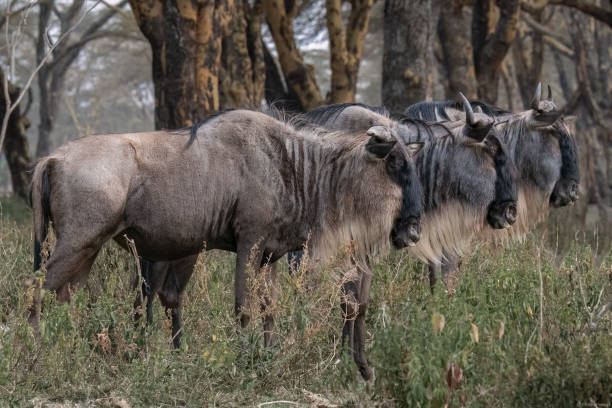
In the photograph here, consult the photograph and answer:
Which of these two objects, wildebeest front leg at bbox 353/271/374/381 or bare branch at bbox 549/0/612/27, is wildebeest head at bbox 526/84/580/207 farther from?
bare branch at bbox 549/0/612/27

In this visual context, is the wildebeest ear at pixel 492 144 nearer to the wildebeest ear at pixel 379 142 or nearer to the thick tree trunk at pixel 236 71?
the wildebeest ear at pixel 379 142

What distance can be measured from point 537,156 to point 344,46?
6.04m

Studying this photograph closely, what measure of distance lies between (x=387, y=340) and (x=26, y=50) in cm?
3111

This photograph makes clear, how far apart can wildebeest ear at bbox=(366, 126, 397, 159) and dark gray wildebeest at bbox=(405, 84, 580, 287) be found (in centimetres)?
145

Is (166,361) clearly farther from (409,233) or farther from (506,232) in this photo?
(506,232)

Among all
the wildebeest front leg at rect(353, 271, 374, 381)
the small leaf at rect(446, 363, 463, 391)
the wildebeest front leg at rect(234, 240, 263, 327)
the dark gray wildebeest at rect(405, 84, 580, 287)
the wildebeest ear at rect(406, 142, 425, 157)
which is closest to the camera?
the small leaf at rect(446, 363, 463, 391)

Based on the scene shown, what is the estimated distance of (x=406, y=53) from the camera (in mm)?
9227

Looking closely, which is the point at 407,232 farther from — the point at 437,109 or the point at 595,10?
the point at 595,10

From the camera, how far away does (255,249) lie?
4520mm

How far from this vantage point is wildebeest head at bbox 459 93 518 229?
531 cm

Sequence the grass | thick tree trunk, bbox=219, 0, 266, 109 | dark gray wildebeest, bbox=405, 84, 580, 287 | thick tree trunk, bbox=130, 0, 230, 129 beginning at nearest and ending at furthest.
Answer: the grass, dark gray wildebeest, bbox=405, 84, 580, 287, thick tree trunk, bbox=130, 0, 230, 129, thick tree trunk, bbox=219, 0, 266, 109

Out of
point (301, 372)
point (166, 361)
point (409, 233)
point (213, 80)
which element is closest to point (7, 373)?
point (166, 361)

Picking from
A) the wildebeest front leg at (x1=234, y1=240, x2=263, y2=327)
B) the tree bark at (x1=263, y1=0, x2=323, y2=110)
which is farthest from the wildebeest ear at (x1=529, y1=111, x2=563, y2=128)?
the tree bark at (x1=263, y1=0, x2=323, y2=110)

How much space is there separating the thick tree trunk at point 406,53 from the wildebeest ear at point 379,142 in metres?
4.55
